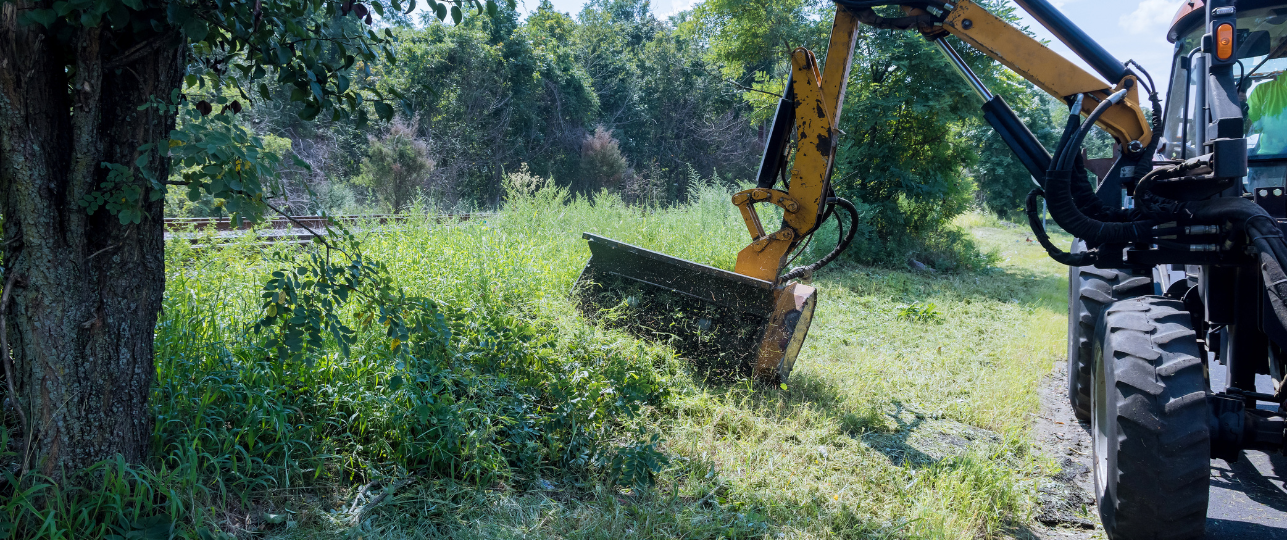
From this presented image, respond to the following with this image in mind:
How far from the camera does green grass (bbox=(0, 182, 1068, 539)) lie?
9.88ft

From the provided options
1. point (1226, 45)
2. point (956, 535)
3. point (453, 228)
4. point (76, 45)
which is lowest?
point (956, 535)

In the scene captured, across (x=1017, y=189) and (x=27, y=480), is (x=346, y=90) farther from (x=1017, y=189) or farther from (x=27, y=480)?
(x=1017, y=189)

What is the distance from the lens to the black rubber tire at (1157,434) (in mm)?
2723

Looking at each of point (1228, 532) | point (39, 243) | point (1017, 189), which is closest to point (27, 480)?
point (39, 243)

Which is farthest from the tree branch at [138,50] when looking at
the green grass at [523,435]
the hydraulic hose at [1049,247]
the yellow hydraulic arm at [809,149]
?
the hydraulic hose at [1049,247]

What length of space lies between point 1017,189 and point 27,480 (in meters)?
40.9

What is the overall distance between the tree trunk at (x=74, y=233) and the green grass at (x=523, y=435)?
0.30 meters

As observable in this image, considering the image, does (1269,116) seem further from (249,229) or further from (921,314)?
(249,229)

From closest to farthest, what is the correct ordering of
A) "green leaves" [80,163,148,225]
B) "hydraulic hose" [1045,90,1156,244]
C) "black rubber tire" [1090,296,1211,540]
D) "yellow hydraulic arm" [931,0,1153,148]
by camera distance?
1. "green leaves" [80,163,148,225]
2. "black rubber tire" [1090,296,1211,540]
3. "hydraulic hose" [1045,90,1156,244]
4. "yellow hydraulic arm" [931,0,1153,148]

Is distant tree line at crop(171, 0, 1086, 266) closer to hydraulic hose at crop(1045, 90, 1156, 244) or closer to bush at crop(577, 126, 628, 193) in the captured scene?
bush at crop(577, 126, 628, 193)

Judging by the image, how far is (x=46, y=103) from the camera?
2410mm

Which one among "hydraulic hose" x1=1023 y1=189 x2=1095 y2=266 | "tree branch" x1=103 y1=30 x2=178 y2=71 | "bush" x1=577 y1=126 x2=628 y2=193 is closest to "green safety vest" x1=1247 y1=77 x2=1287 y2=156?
"hydraulic hose" x1=1023 y1=189 x2=1095 y2=266

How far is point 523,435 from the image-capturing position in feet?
12.3

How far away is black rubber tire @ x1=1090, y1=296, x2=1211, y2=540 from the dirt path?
65 centimetres
